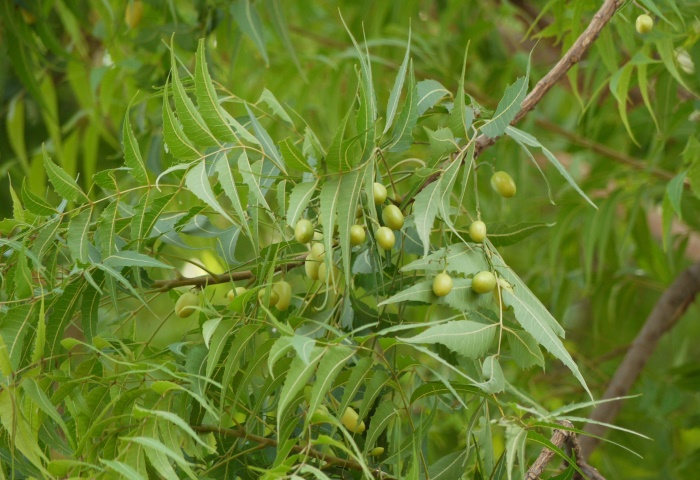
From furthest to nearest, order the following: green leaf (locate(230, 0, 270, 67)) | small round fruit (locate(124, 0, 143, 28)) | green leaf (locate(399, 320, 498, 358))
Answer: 1. small round fruit (locate(124, 0, 143, 28))
2. green leaf (locate(230, 0, 270, 67))
3. green leaf (locate(399, 320, 498, 358))

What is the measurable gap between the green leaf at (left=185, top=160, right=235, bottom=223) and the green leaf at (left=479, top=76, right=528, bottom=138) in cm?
16

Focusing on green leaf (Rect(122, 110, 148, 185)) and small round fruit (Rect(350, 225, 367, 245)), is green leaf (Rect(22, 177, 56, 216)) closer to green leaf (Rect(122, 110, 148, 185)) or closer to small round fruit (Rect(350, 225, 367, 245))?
green leaf (Rect(122, 110, 148, 185))

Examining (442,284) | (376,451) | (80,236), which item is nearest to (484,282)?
(442,284)

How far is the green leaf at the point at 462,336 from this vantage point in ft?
1.61

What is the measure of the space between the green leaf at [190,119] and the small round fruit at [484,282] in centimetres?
17

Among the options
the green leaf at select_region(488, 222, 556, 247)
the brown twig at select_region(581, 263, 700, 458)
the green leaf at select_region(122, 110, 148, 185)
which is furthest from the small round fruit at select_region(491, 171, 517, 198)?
the brown twig at select_region(581, 263, 700, 458)

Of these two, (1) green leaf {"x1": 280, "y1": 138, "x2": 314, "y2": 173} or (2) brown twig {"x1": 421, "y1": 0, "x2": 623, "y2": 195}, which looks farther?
(2) brown twig {"x1": 421, "y1": 0, "x2": 623, "y2": 195}

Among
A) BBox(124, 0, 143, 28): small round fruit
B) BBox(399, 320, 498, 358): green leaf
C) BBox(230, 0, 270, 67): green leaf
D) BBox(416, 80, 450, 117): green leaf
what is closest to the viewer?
BBox(399, 320, 498, 358): green leaf

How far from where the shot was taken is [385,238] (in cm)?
53

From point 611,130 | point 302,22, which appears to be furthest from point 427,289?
point 302,22

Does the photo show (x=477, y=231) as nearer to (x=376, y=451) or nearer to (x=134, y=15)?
(x=376, y=451)

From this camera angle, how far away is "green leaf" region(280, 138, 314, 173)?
0.51 metres

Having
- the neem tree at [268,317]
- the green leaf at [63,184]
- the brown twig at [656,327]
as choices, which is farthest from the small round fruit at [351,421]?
the brown twig at [656,327]

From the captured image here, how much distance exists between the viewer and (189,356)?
52 centimetres
